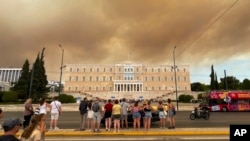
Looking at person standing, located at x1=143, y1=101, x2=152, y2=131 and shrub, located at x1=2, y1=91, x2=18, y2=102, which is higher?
→ shrub, located at x1=2, y1=91, x2=18, y2=102

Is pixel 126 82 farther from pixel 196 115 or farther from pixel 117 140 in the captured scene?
pixel 117 140

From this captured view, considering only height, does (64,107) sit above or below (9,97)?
below

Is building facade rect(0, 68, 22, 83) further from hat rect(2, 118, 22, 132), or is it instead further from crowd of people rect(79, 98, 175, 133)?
hat rect(2, 118, 22, 132)

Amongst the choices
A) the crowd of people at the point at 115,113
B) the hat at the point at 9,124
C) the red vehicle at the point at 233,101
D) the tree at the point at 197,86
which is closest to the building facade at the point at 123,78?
the tree at the point at 197,86

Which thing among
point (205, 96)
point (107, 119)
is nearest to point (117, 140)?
point (107, 119)

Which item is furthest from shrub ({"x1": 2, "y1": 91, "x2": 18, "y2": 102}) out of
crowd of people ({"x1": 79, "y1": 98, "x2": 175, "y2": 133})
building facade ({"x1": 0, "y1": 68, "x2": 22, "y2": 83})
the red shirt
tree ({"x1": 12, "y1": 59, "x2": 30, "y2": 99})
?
building facade ({"x1": 0, "y1": 68, "x2": 22, "y2": 83})

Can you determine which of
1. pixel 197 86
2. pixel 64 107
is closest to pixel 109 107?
pixel 64 107

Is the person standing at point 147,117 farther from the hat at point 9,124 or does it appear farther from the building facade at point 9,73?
Result: the building facade at point 9,73

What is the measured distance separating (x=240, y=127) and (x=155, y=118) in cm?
1363

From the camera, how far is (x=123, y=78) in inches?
5379

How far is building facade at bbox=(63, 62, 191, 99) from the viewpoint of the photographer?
133375 millimetres

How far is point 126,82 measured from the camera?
132 meters

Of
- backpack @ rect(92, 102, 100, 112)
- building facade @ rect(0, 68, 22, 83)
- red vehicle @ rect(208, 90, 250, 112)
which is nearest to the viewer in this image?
backpack @ rect(92, 102, 100, 112)

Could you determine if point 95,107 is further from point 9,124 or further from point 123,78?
point 123,78
